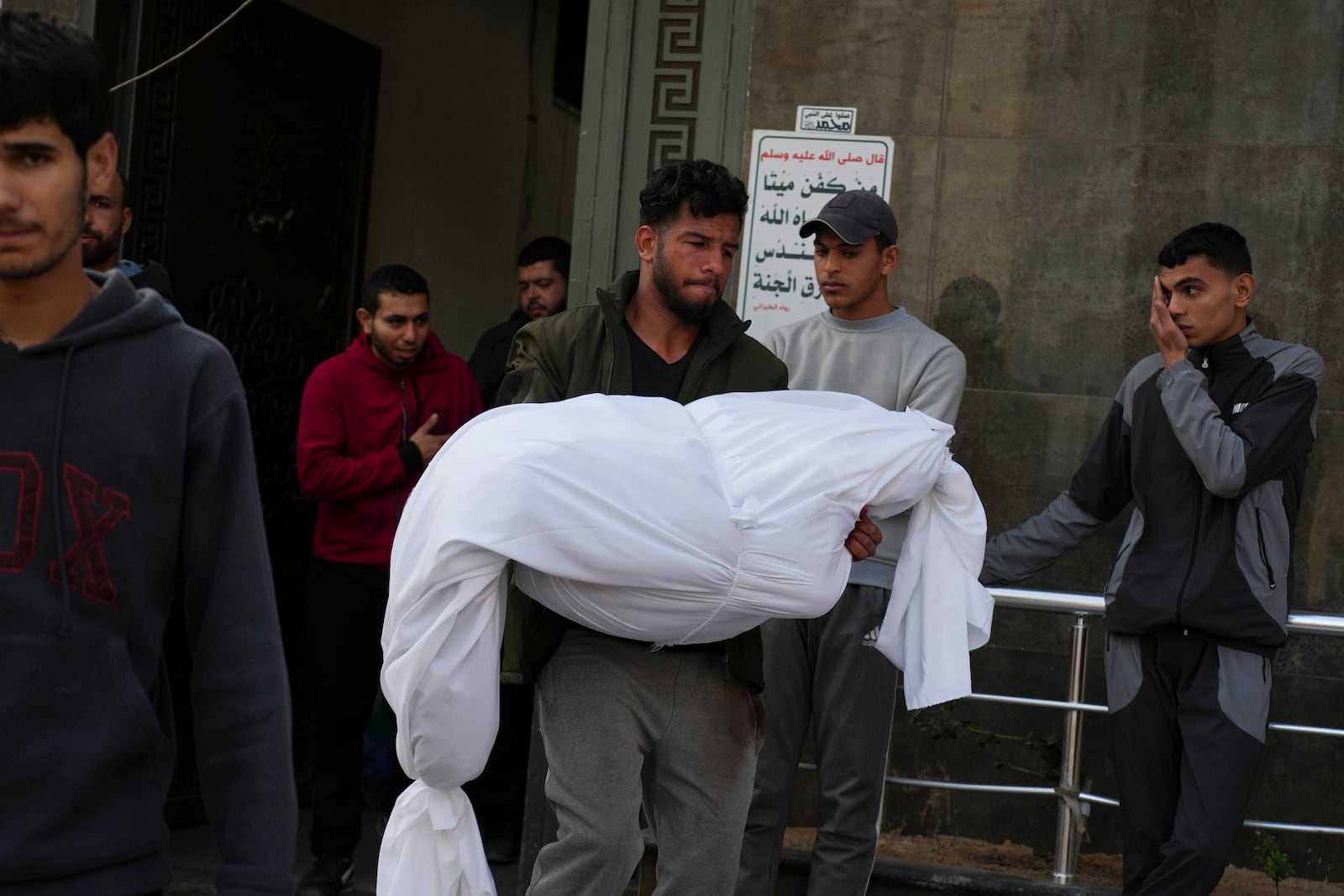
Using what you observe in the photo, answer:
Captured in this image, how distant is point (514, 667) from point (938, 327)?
2751 mm

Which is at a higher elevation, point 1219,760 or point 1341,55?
point 1341,55

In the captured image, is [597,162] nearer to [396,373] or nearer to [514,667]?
[396,373]

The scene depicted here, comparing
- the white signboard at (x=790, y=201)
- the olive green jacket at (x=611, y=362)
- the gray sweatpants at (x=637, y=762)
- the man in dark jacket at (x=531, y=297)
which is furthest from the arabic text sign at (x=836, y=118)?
the gray sweatpants at (x=637, y=762)

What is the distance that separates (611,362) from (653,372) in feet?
0.37

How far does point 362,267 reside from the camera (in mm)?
7762

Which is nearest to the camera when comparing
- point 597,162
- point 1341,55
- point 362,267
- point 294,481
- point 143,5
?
point 1341,55

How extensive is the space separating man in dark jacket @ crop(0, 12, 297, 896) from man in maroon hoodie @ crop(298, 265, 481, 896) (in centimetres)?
391

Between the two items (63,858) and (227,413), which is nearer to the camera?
(63,858)

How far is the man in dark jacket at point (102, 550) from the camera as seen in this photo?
1.89m

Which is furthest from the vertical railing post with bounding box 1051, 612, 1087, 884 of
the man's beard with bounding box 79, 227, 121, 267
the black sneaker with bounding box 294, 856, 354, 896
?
the man's beard with bounding box 79, 227, 121, 267

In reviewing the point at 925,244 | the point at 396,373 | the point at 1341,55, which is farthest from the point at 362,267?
the point at 1341,55

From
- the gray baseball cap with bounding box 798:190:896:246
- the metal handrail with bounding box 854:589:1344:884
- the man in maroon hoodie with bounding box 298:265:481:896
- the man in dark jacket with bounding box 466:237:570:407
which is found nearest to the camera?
the gray baseball cap with bounding box 798:190:896:246

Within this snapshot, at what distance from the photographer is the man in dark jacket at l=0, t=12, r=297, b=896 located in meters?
1.89

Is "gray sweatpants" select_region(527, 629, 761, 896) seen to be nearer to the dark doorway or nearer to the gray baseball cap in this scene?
the gray baseball cap
